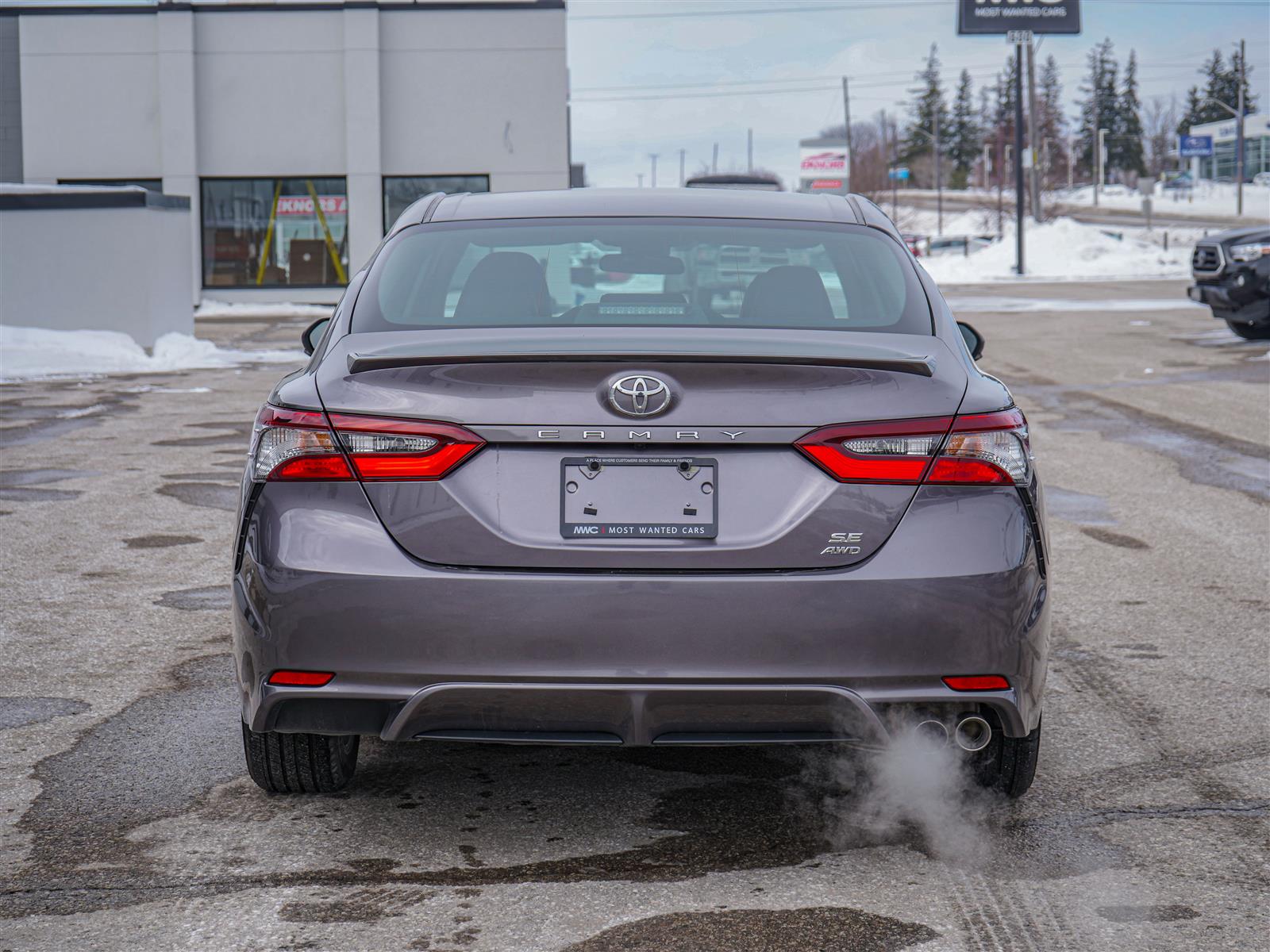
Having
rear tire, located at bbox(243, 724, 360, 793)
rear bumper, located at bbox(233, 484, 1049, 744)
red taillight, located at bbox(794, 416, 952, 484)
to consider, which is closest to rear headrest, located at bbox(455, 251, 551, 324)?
rear bumper, located at bbox(233, 484, 1049, 744)

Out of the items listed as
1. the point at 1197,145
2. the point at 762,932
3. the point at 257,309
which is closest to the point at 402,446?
the point at 762,932

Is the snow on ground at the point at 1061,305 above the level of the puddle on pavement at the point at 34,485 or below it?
above

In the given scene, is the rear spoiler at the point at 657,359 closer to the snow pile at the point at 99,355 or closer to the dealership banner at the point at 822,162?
the snow pile at the point at 99,355

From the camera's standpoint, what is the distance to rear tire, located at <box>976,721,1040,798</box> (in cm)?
362

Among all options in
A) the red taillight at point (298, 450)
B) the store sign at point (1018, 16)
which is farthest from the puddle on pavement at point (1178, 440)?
the store sign at point (1018, 16)

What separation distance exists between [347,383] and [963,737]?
5.11ft

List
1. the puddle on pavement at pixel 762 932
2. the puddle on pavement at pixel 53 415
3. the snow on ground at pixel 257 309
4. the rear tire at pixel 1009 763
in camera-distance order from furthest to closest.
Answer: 1. the snow on ground at pixel 257 309
2. the puddle on pavement at pixel 53 415
3. the rear tire at pixel 1009 763
4. the puddle on pavement at pixel 762 932

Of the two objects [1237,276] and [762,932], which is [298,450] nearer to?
[762,932]

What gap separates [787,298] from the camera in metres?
3.81

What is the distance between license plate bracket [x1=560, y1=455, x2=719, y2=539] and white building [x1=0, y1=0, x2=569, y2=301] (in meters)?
29.7

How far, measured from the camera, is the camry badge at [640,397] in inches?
122

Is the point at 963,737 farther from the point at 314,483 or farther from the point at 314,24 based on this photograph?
the point at 314,24

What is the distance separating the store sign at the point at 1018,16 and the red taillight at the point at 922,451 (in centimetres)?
5119

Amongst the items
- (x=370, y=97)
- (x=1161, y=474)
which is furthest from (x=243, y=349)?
(x=1161, y=474)
